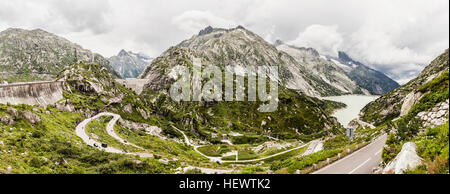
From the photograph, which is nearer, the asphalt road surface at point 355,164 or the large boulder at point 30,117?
the asphalt road surface at point 355,164

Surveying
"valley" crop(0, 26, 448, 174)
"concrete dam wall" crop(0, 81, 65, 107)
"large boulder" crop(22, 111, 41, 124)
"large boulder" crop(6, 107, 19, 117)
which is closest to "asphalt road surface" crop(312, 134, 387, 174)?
"valley" crop(0, 26, 448, 174)

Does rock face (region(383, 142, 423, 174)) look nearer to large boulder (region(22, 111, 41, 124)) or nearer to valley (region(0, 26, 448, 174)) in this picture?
valley (region(0, 26, 448, 174))

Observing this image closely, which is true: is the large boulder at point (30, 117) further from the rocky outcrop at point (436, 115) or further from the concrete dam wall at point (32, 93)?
the rocky outcrop at point (436, 115)

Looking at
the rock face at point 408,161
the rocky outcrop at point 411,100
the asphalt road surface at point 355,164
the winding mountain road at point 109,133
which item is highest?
the rocky outcrop at point 411,100

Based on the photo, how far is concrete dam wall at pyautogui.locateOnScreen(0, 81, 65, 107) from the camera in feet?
→ 237

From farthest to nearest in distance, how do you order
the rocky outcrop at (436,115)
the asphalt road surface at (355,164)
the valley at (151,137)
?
the valley at (151,137) < the asphalt road surface at (355,164) < the rocky outcrop at (436,115)

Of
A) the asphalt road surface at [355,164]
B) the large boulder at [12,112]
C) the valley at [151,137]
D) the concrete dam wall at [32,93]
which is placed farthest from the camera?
the concrete dam wall at [32,93]

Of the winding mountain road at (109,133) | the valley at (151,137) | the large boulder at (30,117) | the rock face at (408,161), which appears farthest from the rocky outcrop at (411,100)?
the large boulder at (30,117)

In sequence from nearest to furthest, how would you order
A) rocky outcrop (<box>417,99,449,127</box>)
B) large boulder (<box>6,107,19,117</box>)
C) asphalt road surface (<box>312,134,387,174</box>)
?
rocky outcrop (<box>417,99,449,127</box>)
asphalt road surface (<box>312,134,387,174</box>)
large boulder (<box>6,107,19,117</box>)

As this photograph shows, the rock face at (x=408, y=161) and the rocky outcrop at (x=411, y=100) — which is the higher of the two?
the rocky outcrop at (x=411, y=100)

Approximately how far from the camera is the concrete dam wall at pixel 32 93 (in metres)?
72.4
